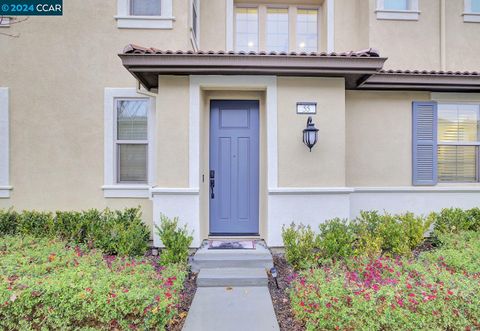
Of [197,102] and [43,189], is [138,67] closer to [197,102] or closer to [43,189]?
[197,102]

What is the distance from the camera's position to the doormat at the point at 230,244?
15.7 feet

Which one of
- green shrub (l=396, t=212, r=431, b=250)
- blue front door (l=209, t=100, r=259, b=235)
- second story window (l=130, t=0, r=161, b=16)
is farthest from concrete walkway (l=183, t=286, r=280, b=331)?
second story window (l=130, t=0, r=161, b=16)

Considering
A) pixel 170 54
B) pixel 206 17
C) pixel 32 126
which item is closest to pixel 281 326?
pixel 170 54

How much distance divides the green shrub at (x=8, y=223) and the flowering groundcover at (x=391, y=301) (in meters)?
5.20

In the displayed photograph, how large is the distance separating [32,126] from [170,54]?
3.52 meters

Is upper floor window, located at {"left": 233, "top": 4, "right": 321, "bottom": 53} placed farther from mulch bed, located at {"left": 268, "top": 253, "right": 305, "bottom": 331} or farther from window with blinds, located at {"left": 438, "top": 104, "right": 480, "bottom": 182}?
mulch bed, located at {"left": 268, "top": 253, "right": 305, "bottom": 331}

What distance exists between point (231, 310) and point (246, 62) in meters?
3.64

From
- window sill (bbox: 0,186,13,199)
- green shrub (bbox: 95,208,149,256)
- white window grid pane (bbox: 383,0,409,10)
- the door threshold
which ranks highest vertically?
white window grid pane (bbox: 383,0,409,10)

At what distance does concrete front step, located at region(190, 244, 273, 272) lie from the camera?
172 inches

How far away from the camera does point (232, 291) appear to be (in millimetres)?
3908

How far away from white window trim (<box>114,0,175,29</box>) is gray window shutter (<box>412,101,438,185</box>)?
5.31m

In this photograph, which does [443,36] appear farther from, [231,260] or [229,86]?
[231,260]

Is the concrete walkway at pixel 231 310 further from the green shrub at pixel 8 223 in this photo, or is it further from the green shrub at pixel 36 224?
the green shrub at pixel 8 223

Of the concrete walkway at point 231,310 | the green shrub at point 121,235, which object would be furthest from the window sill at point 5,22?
the concrete walkway at point 231,310
